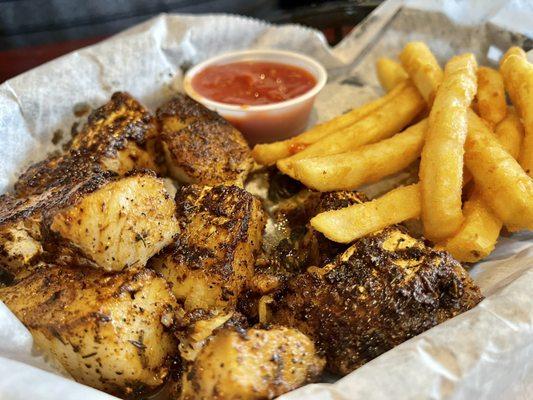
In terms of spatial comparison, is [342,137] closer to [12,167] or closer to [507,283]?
[507,283]

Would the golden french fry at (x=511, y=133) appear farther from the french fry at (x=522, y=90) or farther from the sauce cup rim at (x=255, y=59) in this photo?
the sauce cup rim at (x=255, y=59)

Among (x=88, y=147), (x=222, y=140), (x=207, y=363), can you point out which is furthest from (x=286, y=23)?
(x=207, y=363)

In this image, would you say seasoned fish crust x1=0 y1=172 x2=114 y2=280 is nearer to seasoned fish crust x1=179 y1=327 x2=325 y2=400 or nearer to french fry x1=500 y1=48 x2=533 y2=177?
seasoned fish crust x1=179 y1=327 x2=325 y2=400

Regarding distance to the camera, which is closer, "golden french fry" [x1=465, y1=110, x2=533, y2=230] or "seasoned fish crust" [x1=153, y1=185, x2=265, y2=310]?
"seasoned fish crust" [x1=153, y1=185, x2=265, y2=310]

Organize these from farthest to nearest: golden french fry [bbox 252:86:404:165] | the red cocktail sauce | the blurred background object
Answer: the blurred background object, the red cocktail sauce, golden french fry [bbox 252:86:404:165]

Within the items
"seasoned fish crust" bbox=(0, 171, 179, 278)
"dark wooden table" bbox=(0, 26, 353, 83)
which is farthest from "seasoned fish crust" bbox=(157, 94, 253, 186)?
"dark wooden table" bbox=(0, 26, 353, 83)

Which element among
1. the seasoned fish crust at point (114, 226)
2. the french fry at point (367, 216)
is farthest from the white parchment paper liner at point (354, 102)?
the french fry at point (367, 216)
